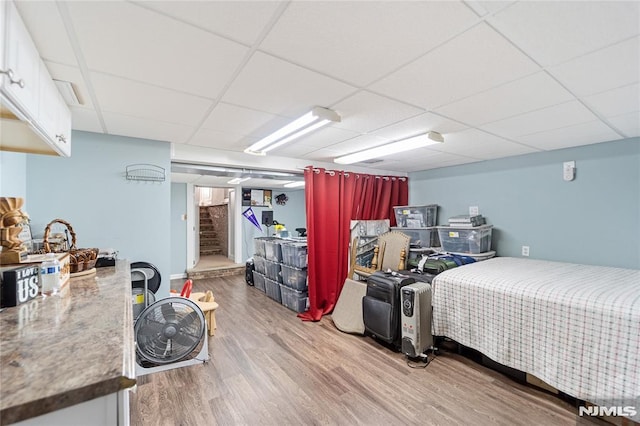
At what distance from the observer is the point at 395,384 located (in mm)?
2264

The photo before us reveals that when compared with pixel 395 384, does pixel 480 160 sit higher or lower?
higher

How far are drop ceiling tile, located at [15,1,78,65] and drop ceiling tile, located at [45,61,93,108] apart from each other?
0.20ft

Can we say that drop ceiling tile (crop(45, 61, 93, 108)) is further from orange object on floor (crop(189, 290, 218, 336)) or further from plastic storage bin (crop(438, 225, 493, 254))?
plastic storage bin (crop(438, 225, 493, 254))

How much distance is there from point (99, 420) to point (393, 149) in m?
2.92

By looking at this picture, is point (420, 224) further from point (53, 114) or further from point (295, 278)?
point (53, 114)

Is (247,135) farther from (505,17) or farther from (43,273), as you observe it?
(505,17)

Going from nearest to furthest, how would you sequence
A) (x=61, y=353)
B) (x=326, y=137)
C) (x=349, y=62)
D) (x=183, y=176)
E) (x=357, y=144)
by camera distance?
1. (x=61, y=353)
2. (x=349, y=62)
3. (x=326, y=137)
4. (x=357, y=144)
5. (x=183, y=176)

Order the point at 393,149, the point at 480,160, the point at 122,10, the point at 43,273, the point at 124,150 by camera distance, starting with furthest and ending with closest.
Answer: the point at 480,160 → the point at 393,149 → the point at 124,150 → the point at 43,273 → the point at 122,10

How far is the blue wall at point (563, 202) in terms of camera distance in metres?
2.71

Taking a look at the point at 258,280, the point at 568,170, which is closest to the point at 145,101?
the point at 258,280

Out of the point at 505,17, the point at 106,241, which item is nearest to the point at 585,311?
the point at 505,17

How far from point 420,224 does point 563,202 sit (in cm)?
165

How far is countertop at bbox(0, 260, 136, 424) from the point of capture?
1.90 ft

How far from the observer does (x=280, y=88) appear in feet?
5.44
